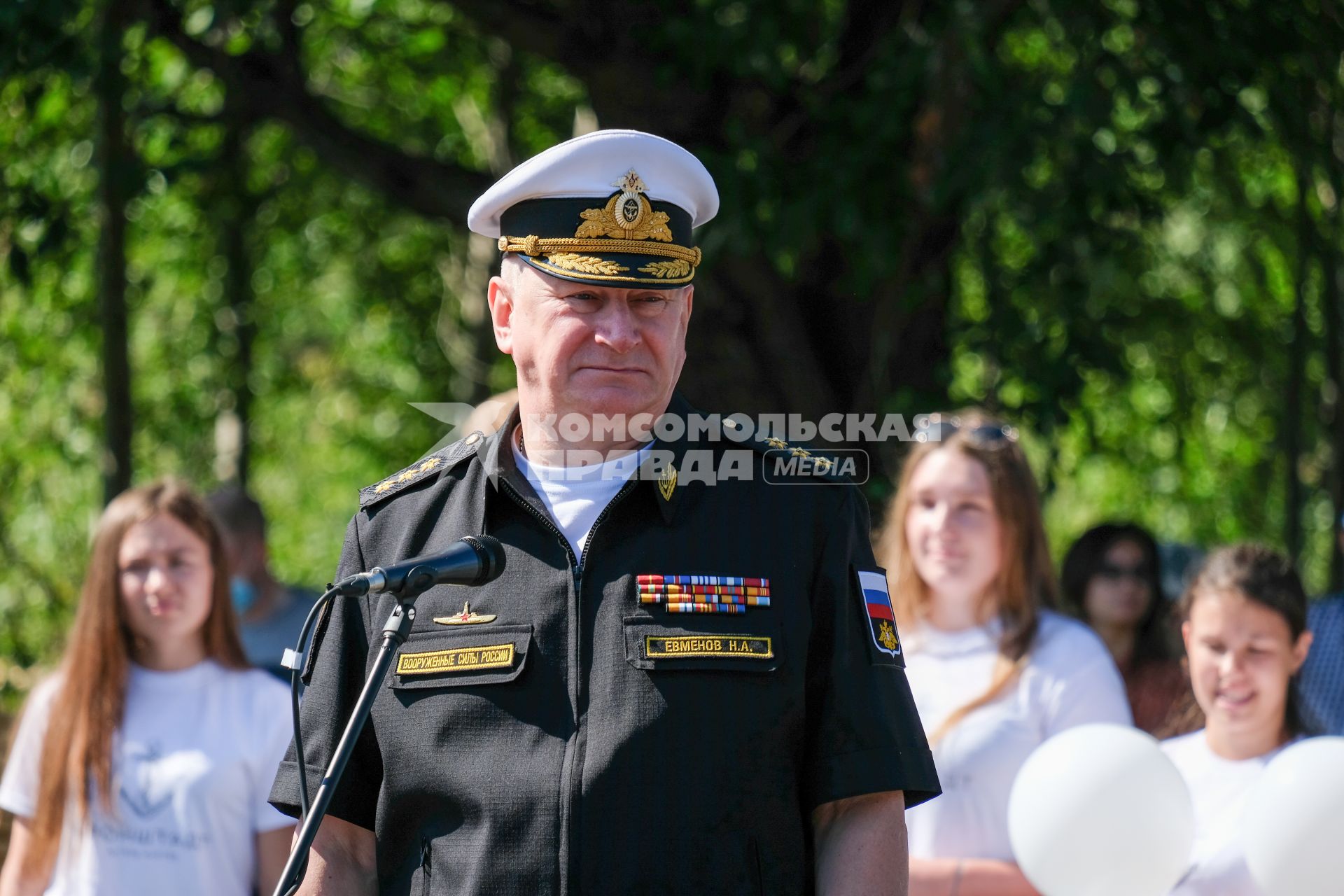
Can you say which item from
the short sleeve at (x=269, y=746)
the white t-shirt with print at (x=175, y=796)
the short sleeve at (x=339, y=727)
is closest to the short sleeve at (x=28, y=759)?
the white t-shirt with print at (x=175, y=796)

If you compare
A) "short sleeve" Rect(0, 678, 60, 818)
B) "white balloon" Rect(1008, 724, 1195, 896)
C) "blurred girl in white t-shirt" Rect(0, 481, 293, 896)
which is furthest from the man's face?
"short sleeve" Rect(0, 678, 60, 818)

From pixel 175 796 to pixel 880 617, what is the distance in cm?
213

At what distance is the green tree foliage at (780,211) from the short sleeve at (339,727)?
117 inches

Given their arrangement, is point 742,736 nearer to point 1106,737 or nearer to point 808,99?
point 1106,737

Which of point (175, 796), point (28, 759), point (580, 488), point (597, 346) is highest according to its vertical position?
point (597, 346)

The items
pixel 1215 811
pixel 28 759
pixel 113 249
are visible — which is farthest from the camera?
pixel 113 249

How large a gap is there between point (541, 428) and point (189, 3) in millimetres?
4403

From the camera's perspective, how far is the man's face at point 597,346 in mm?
2203

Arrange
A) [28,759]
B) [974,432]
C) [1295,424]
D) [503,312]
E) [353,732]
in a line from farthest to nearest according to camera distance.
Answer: [1295,424] < [974,432] < [28,759] < [503,312] < [353,732]

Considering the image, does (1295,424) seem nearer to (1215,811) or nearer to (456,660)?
(1215,811)

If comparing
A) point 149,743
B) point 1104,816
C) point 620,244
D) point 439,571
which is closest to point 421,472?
point 439,571

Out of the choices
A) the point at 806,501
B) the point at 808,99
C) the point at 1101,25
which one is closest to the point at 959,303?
the point at 808,99

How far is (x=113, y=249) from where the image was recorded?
5.78 m

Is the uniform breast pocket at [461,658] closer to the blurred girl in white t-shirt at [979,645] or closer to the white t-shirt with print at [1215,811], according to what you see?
the blurred girl in white t-shirt at [979,645]
